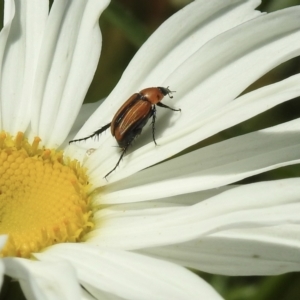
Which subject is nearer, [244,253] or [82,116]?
[244,253]

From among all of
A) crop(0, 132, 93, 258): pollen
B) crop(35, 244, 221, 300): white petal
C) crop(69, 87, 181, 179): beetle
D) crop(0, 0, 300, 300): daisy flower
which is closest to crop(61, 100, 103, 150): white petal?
crop(0, 0, 300, 300): daisy flower

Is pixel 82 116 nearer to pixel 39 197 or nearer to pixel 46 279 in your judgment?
pixel 39 197

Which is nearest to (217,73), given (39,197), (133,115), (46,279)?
(133,115)

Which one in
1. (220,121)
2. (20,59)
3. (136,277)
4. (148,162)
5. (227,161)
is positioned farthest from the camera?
(20,59)

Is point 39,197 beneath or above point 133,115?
beneath

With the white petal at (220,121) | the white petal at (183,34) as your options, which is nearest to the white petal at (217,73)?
the white petal at (220,121)

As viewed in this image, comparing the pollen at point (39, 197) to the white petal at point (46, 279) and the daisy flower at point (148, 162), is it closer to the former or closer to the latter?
the daisy flower at point (148, 162)
